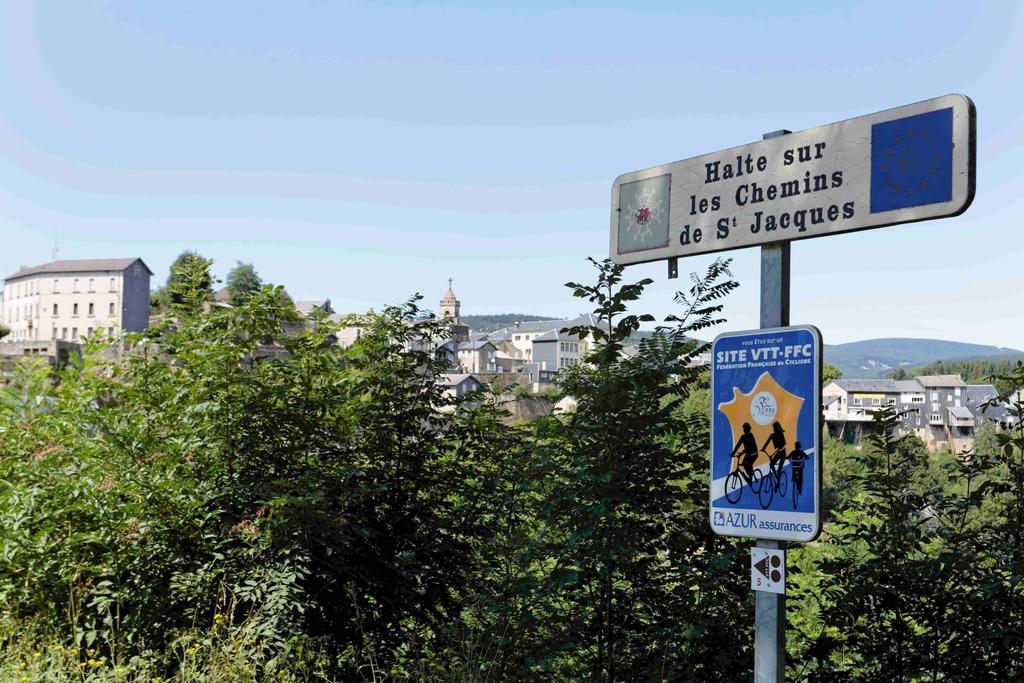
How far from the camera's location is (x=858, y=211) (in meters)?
2.75

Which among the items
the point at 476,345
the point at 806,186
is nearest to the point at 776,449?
the point at 806,186

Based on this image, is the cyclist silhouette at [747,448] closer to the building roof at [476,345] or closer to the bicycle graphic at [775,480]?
the bicycle graphic at [775,480]

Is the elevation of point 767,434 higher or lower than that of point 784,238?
lower

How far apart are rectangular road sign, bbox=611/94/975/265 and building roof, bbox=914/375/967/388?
155 m

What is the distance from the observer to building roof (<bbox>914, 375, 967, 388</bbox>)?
141 metres

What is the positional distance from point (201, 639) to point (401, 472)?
167 cm

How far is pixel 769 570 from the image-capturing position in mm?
2670

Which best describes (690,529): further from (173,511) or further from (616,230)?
(173,511)

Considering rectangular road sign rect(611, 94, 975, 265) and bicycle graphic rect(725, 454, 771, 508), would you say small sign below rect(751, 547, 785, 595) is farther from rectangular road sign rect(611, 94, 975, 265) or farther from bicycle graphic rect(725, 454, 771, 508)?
rectangular road sign rect(611, 94, 975, 265)

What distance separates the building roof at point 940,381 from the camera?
141 meters

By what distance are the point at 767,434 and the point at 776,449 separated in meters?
0.06

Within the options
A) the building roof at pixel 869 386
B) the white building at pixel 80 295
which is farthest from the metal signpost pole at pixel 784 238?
the building roof at pixel 869 386

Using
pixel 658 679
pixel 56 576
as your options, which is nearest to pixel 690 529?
pixel 658 679

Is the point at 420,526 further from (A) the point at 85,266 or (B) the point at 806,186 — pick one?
(A) the point at 85,266
